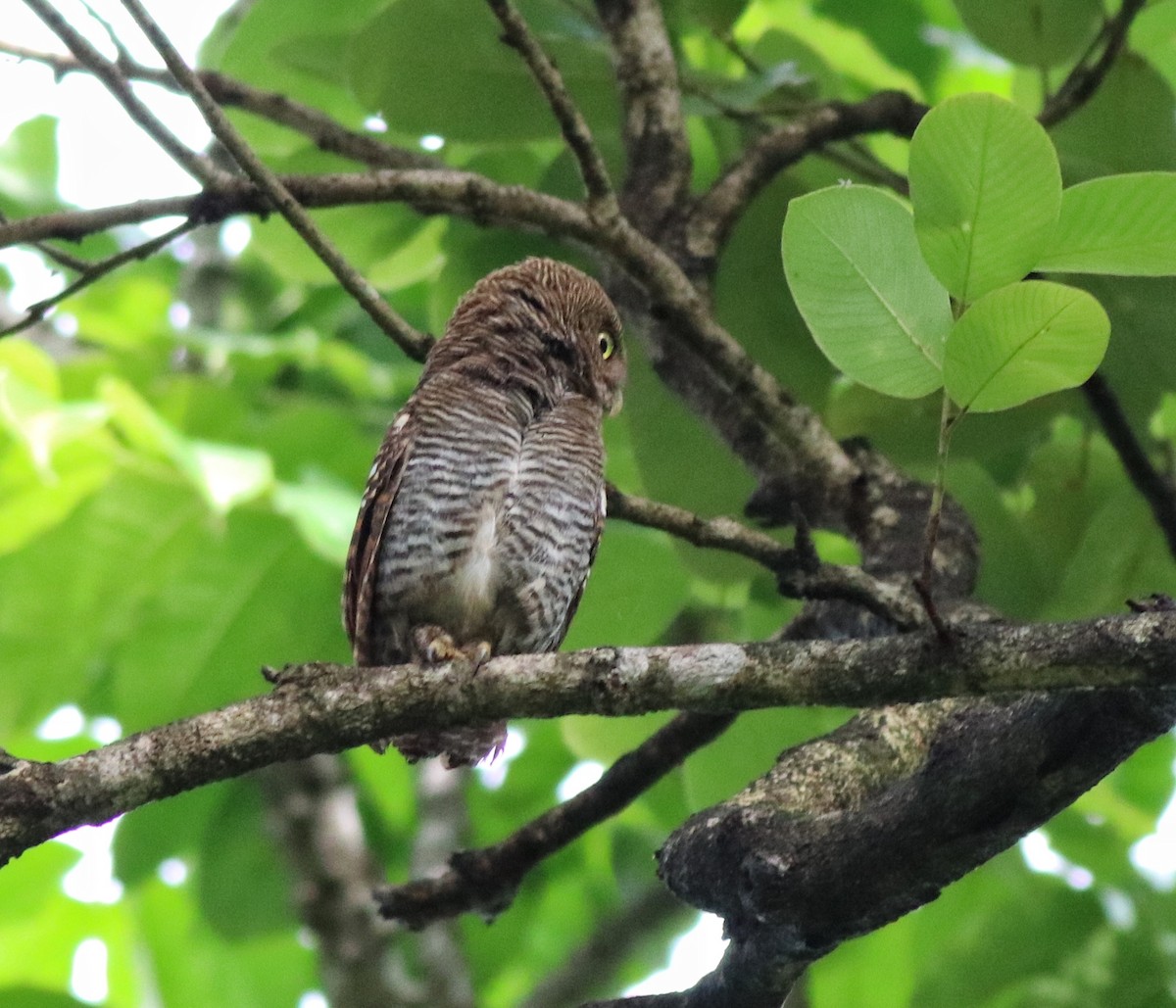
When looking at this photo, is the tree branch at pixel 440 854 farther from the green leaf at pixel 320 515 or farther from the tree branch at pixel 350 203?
the tree branch at pixel 350 203

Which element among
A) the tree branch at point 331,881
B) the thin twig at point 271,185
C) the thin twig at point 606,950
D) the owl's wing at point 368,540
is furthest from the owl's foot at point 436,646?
the thin twig at point 606,950

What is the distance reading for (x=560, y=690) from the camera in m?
2.05

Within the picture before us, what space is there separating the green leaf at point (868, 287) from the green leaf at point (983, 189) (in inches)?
3.0

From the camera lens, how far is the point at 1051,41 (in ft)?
10.7

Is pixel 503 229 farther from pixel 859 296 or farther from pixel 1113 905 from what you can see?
pixel 1113 905

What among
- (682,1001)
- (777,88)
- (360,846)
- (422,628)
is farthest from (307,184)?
(360,846)

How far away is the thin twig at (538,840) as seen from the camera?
2.93m

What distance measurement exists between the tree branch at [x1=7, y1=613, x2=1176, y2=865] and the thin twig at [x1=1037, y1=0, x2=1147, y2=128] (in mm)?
1599

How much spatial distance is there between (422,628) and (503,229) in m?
1.10

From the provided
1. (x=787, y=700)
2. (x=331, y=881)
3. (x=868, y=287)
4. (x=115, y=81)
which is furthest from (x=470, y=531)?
(x=331, y=881)

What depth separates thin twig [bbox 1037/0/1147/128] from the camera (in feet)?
9.99

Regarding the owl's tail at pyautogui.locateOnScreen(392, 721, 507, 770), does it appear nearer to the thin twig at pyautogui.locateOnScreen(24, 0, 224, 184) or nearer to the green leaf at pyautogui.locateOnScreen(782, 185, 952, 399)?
the thin twig at pyautogui.locateOnScreen(24, 0, 224, 184)

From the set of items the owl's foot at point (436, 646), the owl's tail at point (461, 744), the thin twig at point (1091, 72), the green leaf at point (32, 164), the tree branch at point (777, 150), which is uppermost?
the green leaf at point (32, 164)

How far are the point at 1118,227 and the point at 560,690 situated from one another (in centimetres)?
95
